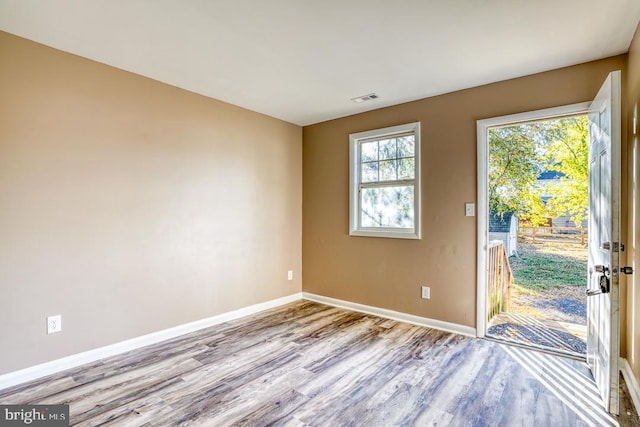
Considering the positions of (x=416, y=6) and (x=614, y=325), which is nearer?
(x=614, y=325)

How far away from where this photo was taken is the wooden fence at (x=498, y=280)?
3532 millimetres

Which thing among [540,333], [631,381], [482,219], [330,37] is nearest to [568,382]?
[631,381]

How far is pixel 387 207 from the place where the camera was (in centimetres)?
387

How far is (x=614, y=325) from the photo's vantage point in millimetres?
1785

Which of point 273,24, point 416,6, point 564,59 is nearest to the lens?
point 416,6

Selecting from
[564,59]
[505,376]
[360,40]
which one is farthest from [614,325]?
[360,40]

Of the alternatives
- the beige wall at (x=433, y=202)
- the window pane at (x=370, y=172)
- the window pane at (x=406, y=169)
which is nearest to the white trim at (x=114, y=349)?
the beige wall at (x=433, y=202)

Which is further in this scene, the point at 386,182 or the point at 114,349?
the point at 386,182

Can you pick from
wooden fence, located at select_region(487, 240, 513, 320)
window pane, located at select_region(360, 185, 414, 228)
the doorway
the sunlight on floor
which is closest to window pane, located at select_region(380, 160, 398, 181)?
window pane, located at select_region(360, 185, 414, 228)

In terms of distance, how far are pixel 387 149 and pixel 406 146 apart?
257 mm

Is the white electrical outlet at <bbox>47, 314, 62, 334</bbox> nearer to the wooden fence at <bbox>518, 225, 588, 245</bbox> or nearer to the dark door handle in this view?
the dark door handle

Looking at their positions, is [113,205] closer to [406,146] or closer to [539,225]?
[406,146]

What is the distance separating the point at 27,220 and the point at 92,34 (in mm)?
1422

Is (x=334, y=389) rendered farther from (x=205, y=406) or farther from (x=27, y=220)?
(x=27, y=220)
